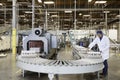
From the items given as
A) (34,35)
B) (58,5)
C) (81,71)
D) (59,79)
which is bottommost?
(59,79)

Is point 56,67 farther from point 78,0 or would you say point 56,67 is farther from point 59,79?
point 78,0

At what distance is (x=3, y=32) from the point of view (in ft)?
44.4

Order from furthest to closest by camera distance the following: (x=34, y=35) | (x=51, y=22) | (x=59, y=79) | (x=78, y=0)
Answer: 1. (x=51, y=22)
2. (x=78, y=0)
3. (x=34, y=35)
4. (x=59, y=79)

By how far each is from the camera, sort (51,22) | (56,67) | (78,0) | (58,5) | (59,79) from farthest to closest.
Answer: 1. (51,22)
2. (58,5)
3. (78,0)
4. (59,79)
5. (56,67)

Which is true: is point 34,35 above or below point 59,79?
above

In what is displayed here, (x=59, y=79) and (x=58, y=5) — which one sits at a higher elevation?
(x=58, y=5)

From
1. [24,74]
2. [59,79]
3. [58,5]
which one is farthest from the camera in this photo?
[58,5]

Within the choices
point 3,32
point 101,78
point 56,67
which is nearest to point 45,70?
point 56,67

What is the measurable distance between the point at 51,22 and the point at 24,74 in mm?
21364

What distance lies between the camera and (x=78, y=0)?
634 inches

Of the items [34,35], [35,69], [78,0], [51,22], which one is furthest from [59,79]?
[51,22]

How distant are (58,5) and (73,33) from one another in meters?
5.12

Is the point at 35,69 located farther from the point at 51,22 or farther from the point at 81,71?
the point at 51,22

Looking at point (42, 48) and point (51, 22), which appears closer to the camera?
point (42, 48)
